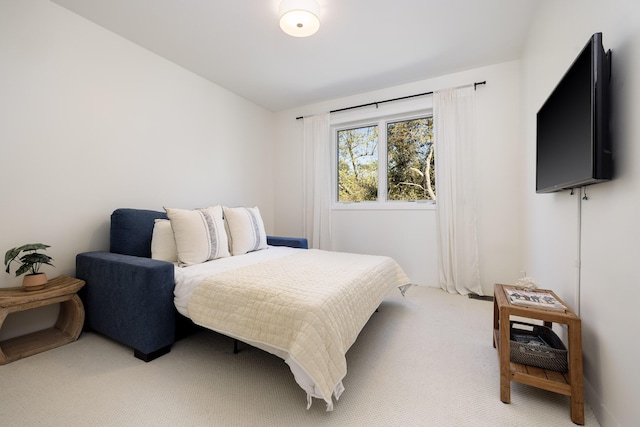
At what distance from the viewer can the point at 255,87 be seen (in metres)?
3.40

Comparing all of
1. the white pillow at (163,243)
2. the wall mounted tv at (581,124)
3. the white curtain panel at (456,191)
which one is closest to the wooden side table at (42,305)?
the white pillow at (163,243)

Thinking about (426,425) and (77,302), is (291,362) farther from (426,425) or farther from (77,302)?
(77,302)

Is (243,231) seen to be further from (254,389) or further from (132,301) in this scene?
(254,389)

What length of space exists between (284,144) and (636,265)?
3884mm

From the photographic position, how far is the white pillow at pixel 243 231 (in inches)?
102

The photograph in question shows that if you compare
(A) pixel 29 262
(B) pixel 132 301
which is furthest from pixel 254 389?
(A) pixel 29 262

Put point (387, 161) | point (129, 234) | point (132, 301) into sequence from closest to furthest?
point (132, 301) < point (129, 234) < point (387, 161)

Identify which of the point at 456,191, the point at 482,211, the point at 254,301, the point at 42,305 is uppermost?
the point at 456,191

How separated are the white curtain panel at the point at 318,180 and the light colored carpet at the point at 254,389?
1.94 m

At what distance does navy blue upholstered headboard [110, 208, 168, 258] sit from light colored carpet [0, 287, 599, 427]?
0.67 metres

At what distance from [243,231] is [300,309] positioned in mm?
1563

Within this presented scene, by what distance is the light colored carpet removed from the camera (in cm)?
119

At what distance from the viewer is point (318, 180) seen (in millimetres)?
3775

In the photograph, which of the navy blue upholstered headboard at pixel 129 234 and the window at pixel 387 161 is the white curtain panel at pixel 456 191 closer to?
the window at pixel 387 161
